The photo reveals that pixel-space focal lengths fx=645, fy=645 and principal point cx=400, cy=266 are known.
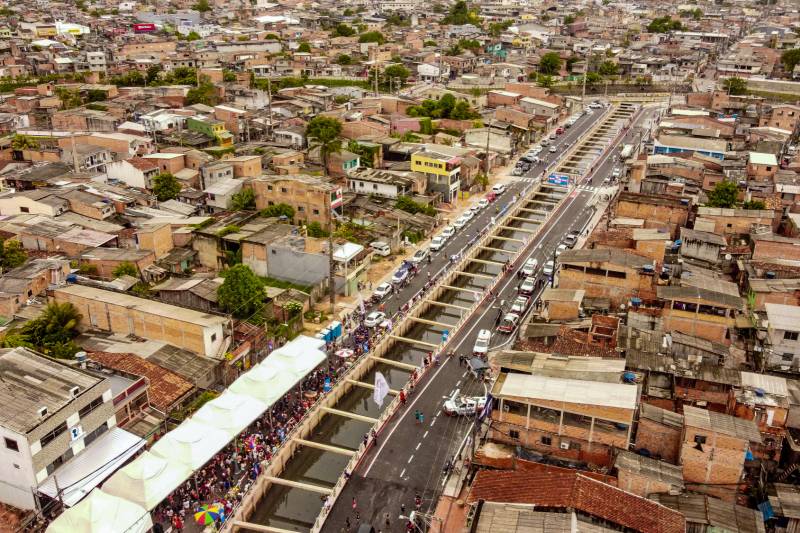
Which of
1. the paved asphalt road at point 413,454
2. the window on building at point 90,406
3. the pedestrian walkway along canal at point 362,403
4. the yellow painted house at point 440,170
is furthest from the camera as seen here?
the yellow painted house at point 440,170

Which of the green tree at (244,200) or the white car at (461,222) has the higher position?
the green tree at (244,200)

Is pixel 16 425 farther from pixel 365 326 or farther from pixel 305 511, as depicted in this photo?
pixel 365 326

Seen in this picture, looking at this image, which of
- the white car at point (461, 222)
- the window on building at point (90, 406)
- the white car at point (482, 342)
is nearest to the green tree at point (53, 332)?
the window on building at point (90, 406)

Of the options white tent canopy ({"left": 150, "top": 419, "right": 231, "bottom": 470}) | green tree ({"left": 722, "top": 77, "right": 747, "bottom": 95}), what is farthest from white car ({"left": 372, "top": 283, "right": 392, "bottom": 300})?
green tree ({"left": 722, "top": 77, "right": 747, "bottom": 95})

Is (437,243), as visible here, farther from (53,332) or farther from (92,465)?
(92,465)

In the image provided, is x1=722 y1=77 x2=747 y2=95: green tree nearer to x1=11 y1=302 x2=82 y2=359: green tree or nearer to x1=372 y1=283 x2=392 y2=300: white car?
x1=372 y1=283 x2=392 y2=300: white car

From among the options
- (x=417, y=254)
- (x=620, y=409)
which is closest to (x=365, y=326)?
(x=417, y=254)

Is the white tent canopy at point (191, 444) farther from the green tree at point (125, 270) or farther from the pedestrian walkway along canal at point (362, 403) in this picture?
the green tree at point (125, 270)
